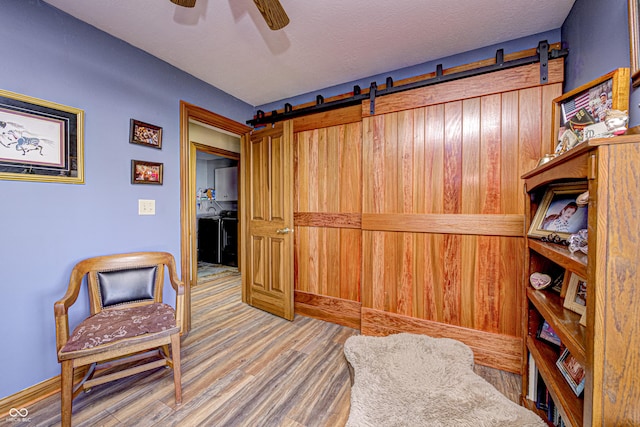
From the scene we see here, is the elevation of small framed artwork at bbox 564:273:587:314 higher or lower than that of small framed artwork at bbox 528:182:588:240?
lower

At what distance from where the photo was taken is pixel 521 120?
1.76 metres

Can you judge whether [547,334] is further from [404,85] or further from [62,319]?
[62,319]

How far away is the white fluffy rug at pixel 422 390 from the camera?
2.50ft

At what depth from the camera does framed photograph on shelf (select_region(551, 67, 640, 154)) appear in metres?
1.05

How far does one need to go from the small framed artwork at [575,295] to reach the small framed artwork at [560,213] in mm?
211

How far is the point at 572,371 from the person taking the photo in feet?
3.35

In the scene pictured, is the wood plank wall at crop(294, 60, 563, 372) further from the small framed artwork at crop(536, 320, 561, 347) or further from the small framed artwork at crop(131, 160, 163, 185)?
the small framed artwork at crop(131, 160, 163, 185)

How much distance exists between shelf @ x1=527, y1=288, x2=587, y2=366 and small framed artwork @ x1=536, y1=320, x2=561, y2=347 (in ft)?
0.58

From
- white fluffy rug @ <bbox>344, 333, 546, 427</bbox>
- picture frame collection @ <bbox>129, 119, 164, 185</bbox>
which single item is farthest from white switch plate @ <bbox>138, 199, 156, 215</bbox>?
white fluffy rug @ <bbox>344, 333, 546, 427</bbox>

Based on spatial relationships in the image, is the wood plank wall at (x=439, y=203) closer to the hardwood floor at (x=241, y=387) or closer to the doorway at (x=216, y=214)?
the hardwood floor at (x=241, y=387)

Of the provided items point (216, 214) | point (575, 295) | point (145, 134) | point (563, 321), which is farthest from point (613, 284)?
point (216, 214)

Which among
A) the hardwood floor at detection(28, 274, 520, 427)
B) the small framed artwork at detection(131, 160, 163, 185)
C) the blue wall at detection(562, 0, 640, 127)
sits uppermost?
the blue wall at detection(562, 0, 640, 127)

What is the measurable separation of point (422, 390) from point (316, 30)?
2242mm

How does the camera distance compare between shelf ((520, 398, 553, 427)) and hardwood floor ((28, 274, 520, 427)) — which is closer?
shelf ((520, 398, 553, 427))
